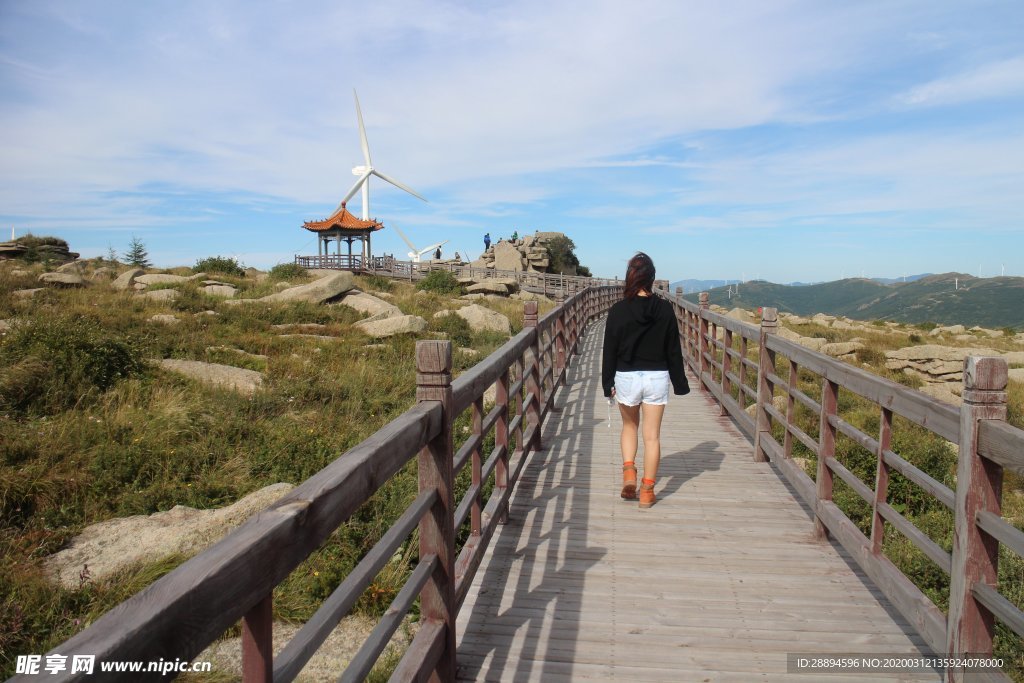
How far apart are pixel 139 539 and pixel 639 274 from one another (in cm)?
428

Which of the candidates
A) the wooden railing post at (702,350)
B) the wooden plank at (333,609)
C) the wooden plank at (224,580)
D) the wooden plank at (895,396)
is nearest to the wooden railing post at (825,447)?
the wooden plank at (895,396)

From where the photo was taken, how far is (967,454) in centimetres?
288

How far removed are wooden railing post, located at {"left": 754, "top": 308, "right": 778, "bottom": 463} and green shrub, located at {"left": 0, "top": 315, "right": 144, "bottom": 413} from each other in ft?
26.6

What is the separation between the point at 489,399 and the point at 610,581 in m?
6.07

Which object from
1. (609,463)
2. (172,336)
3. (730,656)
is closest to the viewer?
(730,656)

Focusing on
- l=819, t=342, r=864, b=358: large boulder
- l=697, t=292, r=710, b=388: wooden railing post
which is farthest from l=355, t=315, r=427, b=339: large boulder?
l=819, t=342, r=864, b=358: large boulder

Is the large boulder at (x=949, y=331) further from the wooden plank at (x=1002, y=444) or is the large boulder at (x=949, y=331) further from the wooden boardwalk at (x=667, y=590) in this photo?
the wooden plank at (x=1002, y=444)

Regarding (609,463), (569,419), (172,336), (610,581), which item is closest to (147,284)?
(172,336)

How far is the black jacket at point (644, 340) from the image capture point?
5.77 metres

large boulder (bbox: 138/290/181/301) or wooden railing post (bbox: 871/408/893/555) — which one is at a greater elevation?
large boulder (bbox: 138/290/181/301)

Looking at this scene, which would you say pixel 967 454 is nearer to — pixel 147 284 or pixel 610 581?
pixel 610 581

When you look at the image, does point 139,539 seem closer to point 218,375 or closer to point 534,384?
point 534,384

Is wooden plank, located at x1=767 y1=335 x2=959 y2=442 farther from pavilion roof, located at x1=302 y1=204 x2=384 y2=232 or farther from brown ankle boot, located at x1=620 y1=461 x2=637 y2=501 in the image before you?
pavilion roof, located at x1=302 y1=204 x2=384 y2=232

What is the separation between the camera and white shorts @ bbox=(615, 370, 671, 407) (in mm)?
5789
